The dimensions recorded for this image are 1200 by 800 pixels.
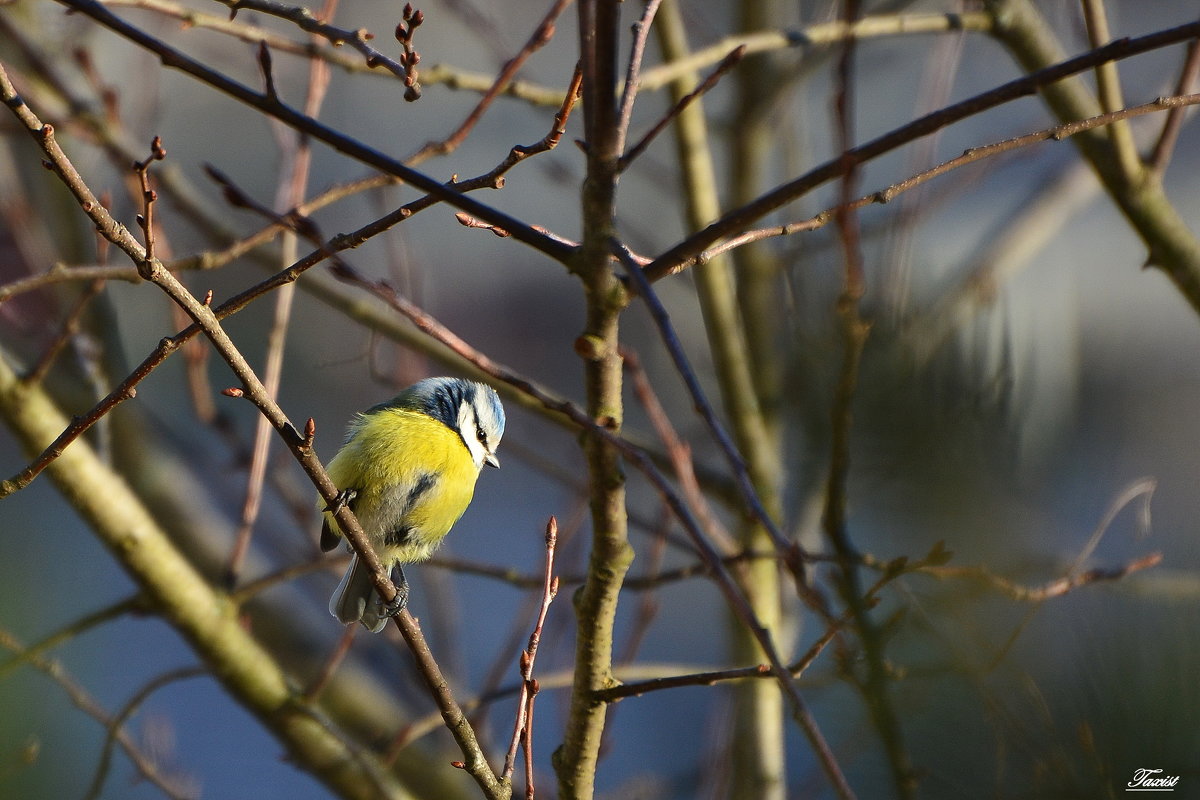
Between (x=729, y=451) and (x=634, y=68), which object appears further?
(x=634, y=68)

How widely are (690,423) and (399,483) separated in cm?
161

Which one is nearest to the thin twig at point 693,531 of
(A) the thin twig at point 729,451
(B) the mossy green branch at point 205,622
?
(A) the thin twig at point 729,451

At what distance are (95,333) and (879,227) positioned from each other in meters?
1.61

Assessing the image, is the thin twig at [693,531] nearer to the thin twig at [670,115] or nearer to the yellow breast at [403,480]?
the thin twig at [670,115]

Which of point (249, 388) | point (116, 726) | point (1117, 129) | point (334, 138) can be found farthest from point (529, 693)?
point (1117, 129)

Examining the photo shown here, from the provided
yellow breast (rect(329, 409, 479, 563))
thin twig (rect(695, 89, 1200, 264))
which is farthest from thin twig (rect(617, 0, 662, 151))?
yellow breast (rect(329, 409, 479, 563))

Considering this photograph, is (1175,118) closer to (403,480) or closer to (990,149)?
(990,149)

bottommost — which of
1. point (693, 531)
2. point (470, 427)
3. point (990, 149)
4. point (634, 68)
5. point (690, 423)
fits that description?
point (693, 531)

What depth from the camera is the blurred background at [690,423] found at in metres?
0.98

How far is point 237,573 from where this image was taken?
160 centimetres

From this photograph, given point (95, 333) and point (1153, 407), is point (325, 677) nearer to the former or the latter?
point (95, 333)

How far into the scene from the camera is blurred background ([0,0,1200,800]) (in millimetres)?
979

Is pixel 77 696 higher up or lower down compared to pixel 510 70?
lower down

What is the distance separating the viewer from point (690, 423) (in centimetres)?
309
